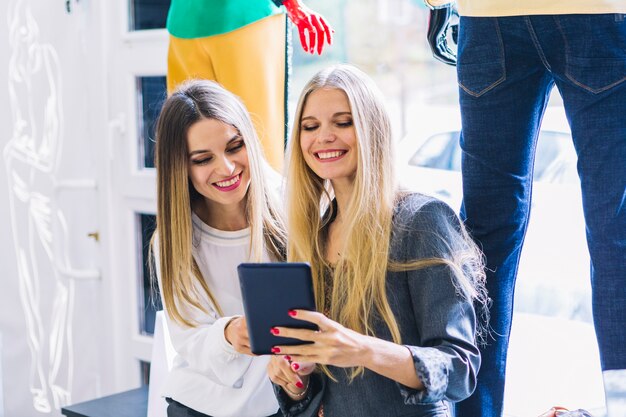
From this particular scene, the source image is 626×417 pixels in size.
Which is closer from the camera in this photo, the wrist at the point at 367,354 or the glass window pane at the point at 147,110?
the wrist at the point at 367,354

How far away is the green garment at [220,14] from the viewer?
191cm

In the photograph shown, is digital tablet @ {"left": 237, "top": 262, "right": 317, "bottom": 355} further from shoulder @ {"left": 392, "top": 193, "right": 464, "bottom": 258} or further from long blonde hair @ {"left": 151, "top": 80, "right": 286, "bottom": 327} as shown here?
long blonde hair @ {"left": 151, "top": 80, "right": 286, "bottom": 327}

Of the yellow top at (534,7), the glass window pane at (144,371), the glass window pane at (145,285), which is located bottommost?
the glass window pane at (144,371)

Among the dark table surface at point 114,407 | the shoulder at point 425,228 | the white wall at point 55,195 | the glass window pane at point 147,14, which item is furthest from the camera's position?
the white wall at point 55,195

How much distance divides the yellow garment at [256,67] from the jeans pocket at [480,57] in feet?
1.95

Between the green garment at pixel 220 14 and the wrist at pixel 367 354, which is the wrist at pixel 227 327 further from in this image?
the green garment at pixel 220 14

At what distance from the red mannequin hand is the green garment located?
6cm

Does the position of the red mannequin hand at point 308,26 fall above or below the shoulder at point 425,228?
above

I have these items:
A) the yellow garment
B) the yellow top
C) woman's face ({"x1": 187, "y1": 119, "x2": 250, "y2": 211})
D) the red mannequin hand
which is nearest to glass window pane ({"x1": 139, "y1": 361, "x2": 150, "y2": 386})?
the yellow garment

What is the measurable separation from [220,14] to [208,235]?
49 cm

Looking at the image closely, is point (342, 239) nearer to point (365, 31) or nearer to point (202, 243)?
point (202, 243)

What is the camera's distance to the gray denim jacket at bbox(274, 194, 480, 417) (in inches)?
52.5

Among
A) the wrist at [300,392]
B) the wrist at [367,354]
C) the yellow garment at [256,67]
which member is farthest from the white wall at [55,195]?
the wrist at [367,354]

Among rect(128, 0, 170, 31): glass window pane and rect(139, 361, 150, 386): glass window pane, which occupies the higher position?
rect(128, 0, 170, 31): glass window pane
